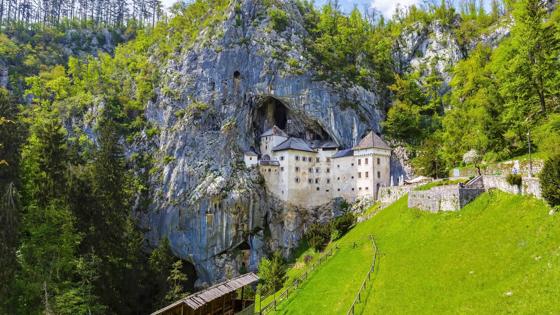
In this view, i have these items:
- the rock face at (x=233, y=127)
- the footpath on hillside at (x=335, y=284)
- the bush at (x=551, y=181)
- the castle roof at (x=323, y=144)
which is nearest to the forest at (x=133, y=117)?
the rock face at (x=233, y=127)

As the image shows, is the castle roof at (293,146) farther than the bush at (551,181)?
Yes

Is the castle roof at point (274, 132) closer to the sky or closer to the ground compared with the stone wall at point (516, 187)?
closer to the sky

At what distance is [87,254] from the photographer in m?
37.3

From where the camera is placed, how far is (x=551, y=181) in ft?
94.9

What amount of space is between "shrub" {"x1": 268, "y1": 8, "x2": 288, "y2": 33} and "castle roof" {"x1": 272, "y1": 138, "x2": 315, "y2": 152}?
21858 mm

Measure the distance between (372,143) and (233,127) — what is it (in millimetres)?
22475

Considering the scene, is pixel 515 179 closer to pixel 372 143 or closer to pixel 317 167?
pixel 372 143

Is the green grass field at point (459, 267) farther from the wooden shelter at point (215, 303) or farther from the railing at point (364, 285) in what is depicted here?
the wooden shelter at point (215, 303)

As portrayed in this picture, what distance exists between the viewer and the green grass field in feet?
74.8

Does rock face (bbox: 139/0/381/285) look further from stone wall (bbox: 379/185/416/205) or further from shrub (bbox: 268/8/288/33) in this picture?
stone wall (bbox: 379/185/416/205)

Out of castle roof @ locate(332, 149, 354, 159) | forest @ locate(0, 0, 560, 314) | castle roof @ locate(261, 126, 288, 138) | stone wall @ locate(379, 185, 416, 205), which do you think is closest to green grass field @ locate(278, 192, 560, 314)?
forest @ locate(0, 0, 560, 314)

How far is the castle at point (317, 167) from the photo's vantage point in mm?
70062

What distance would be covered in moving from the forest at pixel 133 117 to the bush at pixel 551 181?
18.0 feet

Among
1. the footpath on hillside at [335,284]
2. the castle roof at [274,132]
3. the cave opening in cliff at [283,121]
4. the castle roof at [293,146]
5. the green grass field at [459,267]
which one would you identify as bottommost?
the footpath on hillside at [335,284]
